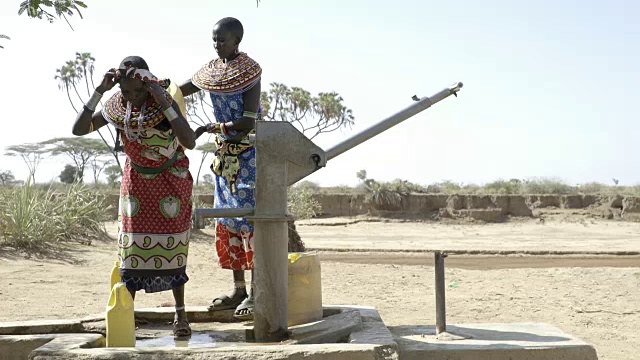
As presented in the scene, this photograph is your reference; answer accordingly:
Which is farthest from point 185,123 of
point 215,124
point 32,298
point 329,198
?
point 329,198

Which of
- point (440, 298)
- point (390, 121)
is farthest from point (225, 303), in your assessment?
point (390, 121)

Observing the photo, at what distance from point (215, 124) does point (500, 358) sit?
2.02 m

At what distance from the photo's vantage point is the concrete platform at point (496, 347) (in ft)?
12.3

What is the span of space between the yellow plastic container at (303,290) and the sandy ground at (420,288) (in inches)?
49.7

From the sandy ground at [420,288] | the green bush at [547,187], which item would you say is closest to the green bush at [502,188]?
the green bush at [547,187]

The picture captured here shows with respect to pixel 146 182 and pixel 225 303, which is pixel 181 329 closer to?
pixel 225 303

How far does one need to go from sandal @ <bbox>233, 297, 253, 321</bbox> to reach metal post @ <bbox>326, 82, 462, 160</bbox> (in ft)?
3.67

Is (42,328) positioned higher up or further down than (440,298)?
further down

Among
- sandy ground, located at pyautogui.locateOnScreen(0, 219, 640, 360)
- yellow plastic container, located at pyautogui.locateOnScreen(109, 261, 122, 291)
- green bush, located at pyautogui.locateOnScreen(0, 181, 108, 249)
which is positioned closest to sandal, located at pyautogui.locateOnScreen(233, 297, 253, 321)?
yellow plastic container, located at pyautogui.locateOnScreen(109, 261, 122, 291)

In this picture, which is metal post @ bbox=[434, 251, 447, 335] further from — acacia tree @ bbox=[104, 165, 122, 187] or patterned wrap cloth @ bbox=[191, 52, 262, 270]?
acacia tree @ bbox=[104, 165, 122, 187]

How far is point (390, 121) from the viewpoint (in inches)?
160

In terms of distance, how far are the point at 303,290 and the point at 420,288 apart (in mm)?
4090

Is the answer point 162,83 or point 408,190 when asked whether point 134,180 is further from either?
point 408,190

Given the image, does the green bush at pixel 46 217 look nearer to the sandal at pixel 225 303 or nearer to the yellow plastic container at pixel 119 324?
the sandal at pixel 225 303
